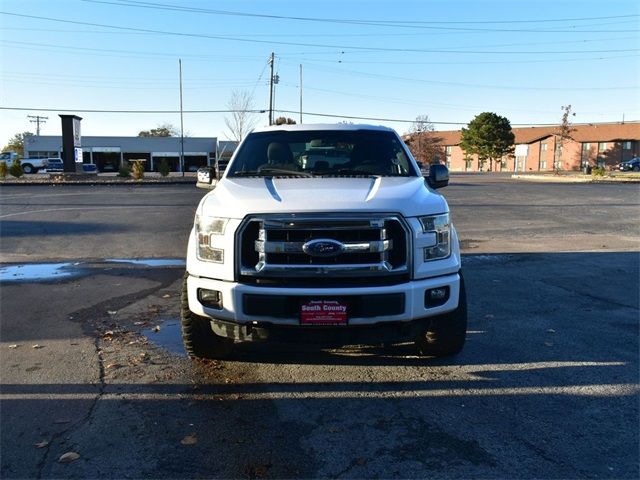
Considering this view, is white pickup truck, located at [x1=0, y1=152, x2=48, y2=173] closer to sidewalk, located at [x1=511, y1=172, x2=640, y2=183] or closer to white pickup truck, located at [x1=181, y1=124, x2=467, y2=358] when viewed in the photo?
sidewalk, located at [x1=511, y1=172, x2=640, y2=183]

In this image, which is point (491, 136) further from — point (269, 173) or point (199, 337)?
point (199, 337)

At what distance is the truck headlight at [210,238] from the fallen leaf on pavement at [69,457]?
1519 millimetres

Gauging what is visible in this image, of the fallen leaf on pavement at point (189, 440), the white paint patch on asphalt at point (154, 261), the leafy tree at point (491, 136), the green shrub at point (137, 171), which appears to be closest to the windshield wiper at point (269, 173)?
the fallen leaf on pavement at point (189, 440)

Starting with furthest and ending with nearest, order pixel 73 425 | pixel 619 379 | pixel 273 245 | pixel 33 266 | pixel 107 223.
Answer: pixel 107 223 < pixel 33 266 < pixel 619 379 < pixel 273 245 < pixel 73 425

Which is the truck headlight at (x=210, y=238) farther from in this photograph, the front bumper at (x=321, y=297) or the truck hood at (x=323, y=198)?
the front bumper at (x=321, y=297)

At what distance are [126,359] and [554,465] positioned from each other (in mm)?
3399

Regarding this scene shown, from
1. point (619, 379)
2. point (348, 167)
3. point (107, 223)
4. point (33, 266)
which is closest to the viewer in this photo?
point (619, 379)

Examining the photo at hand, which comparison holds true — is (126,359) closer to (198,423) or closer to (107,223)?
(198,423)

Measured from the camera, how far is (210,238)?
396cm

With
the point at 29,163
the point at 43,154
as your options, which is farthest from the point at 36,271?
the point at 43,154

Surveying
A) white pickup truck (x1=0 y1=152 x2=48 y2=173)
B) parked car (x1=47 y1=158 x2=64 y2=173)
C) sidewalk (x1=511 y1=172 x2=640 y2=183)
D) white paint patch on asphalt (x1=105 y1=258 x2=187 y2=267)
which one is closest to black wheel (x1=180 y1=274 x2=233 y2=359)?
white paint patch on asphalt (x1=105 y1=258 x2=187 y2=267)

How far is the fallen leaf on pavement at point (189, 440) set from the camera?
3.19 m

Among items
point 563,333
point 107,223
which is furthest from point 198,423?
point 107,223

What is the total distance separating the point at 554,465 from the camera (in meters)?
2.95
